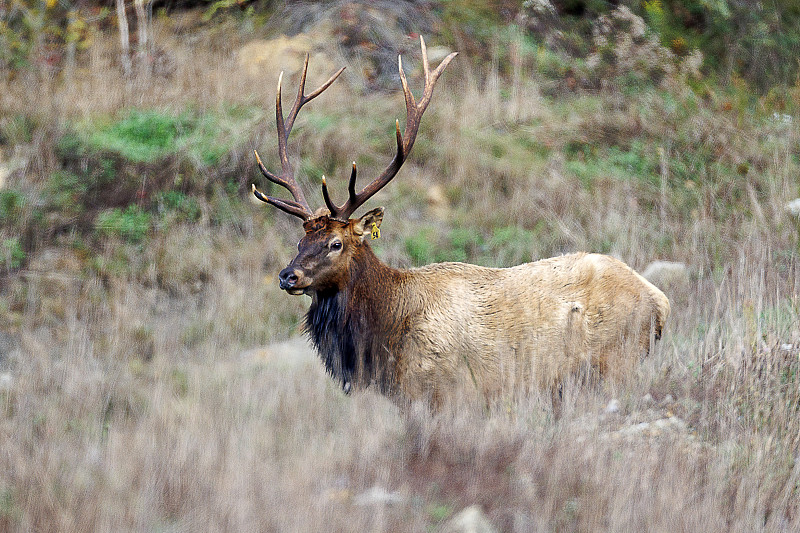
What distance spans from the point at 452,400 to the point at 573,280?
1.21 meters

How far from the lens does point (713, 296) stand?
265 inches

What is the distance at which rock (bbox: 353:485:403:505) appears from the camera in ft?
12.4

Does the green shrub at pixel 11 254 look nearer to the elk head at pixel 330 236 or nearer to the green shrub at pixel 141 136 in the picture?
the green shrub at pixel 141 136

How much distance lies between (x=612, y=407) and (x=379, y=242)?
11.9ft

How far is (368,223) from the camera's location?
5395 millimetres

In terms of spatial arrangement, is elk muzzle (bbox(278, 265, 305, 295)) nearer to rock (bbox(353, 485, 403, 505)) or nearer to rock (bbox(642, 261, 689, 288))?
rock (bbox(353, 485, 403, 505))

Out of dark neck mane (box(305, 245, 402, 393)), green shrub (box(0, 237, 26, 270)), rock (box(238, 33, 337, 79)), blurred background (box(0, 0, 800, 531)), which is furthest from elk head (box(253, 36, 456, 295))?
rock (box(238, 33, 337, 79))

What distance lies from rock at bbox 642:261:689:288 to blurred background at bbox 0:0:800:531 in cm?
4

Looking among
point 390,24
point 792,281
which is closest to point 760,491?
point 792,281

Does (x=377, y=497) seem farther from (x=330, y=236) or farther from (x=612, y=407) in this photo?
(x=330, y=236)

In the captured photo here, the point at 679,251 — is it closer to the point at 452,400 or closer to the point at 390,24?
the point at 452,400

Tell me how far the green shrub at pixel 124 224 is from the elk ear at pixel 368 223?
3114 mm

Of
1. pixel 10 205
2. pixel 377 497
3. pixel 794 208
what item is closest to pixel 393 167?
pixel 377 497

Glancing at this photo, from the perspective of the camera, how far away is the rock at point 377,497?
3.79 metres
